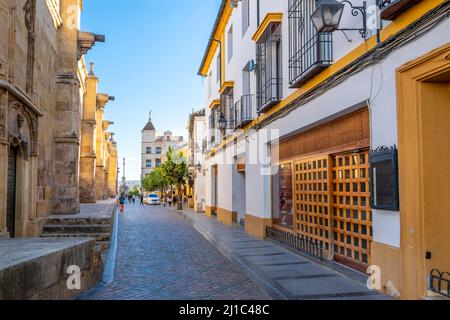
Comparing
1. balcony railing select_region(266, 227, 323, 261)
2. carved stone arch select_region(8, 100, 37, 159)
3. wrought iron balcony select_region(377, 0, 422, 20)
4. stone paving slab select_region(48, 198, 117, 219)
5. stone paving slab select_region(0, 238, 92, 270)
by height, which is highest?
wrought iron balcony select_region(377, 0, 422, 20)

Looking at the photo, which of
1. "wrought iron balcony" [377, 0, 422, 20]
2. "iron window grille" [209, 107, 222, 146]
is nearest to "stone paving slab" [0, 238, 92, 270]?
"wrought iron balcony" [377, 0, 422, 20]

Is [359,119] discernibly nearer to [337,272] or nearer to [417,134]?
[417,134]

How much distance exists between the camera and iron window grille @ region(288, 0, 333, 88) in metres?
9.12

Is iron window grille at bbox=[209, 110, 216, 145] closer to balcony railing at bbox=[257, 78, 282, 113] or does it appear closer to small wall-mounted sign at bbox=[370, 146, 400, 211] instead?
balcony railing at bbox=[257, 78, 282, 113]

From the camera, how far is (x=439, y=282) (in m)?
5.71

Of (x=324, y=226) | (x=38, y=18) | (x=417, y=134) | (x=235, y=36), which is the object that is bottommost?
(x=324, y=226)

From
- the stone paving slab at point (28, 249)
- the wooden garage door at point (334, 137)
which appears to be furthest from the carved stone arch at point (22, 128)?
the wooden garage door at point (334, 137)

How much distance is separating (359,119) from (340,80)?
0.84m

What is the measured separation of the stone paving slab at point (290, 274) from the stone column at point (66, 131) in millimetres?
5417

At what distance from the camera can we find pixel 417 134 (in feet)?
19.7

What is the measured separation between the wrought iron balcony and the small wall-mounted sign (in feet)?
6.16

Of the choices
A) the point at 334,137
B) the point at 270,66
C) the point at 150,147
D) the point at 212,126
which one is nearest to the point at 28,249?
the point at 334,137

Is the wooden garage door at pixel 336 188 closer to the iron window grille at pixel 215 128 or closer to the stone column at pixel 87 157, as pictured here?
the iron window grille at pixel 215 128
